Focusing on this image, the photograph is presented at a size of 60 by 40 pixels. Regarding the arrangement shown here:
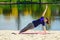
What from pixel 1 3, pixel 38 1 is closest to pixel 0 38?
pixel 1 3

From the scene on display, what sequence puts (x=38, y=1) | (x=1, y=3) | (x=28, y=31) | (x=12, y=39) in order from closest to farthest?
(x=12, y=39), (x=28, y=31), (x=1, y=3), (x=38, y=1)

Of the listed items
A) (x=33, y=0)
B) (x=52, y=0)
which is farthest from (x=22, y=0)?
(x=52, y=0)

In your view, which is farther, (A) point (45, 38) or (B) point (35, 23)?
(B) point (35, 23)

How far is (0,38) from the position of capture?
10438 mm

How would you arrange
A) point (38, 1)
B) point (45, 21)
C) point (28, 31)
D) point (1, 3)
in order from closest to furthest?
point (45, 21) < point (28, 31) < point (1, 3) < point (38, 1)

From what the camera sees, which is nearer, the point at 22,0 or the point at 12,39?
the point at 12,39

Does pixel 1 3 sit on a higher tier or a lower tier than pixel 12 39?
lower

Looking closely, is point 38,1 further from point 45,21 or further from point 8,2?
point 45,21

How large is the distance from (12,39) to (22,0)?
3506cm

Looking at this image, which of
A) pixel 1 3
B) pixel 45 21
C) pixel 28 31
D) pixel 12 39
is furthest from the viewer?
pixel 1 3

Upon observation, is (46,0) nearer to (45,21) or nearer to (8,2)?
(8,2)

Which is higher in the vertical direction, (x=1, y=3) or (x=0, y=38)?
(x=0, y=38)

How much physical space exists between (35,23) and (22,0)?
33.1 m

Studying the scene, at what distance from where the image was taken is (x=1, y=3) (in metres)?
42.4
